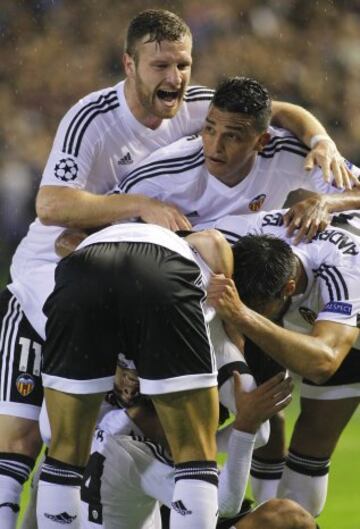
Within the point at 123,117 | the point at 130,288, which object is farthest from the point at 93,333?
the point at 123,117

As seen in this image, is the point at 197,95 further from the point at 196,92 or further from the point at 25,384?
the point at 25,384

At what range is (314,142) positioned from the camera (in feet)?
14.8

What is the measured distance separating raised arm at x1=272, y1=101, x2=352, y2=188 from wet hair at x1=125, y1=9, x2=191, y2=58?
0.49m

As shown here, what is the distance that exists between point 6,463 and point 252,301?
95 cm

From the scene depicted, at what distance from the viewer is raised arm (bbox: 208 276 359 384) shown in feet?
12.1

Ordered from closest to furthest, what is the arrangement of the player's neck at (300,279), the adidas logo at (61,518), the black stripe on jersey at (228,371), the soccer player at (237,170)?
the adidas logo at (61,518), the black stripe on jersey at (228,371), the player's neck at (300,279), the soccer player at (237,170)

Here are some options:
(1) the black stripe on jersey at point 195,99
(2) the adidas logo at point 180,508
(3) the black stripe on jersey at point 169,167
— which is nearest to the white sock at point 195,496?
(2) the adidas logo at point 180,508

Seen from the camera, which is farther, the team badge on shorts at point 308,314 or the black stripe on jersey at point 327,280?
the team badge on shorts at point 308,314

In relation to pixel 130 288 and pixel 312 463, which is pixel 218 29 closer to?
pixel 312 463

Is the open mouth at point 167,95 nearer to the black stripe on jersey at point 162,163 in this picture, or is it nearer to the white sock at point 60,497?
the black stripe on jersey at point 162,163

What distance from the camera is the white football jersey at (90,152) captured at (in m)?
4.38

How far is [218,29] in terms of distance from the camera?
30.5 feet

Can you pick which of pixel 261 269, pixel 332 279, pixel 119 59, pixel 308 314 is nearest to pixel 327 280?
pixel 332 279

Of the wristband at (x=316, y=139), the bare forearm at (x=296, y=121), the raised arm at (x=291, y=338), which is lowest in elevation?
the raised arm at (x=291, y=338)
